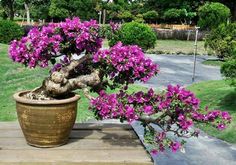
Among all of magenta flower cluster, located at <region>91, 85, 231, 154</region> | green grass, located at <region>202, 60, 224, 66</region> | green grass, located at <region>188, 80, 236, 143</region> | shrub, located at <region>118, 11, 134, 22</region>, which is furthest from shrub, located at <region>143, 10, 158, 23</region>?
magenta flower cluster, located at <region>91, 85, 231, 154</region>

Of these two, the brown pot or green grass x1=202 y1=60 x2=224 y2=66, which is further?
green grass x1=202 y1=60 x2=224 y2=66

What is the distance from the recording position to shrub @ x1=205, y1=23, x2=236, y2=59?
17.6 metres

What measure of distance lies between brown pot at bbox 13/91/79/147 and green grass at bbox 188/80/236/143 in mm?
3527

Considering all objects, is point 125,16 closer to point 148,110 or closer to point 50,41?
point 50,41

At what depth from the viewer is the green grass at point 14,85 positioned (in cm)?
780

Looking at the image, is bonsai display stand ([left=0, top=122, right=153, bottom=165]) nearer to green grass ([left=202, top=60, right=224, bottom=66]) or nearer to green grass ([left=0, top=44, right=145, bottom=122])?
green grass ([left=0, top=44, right=145, bottom=122])

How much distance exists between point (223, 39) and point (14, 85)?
1050 centimetres

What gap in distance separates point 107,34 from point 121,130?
1060 mm

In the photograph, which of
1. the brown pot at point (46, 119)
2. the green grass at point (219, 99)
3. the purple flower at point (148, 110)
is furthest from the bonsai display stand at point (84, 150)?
the green grass at point (219, 99)

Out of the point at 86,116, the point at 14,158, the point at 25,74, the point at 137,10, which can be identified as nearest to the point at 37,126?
the point at 14,158

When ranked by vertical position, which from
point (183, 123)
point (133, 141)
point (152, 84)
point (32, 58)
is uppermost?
point (32, 58)

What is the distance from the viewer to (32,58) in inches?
144

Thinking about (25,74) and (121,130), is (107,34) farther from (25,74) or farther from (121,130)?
(25,74)

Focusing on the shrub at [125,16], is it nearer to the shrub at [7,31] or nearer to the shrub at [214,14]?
the shrub at [214,14]
